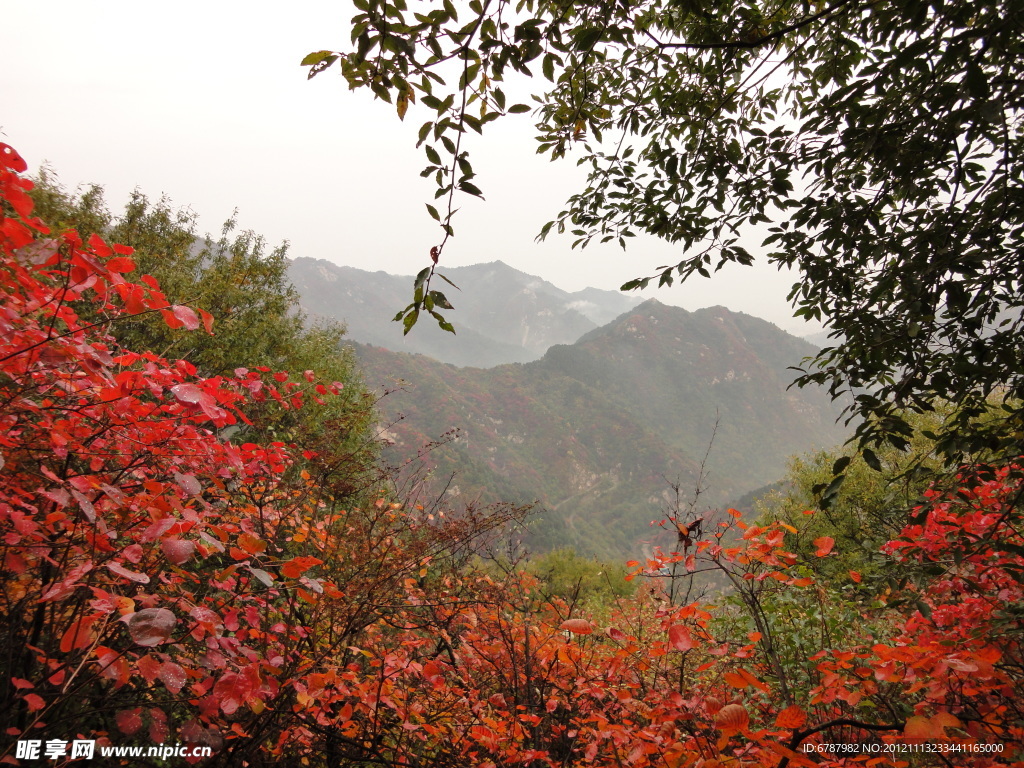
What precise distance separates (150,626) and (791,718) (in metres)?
2.27

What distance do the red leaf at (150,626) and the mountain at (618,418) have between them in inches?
2178

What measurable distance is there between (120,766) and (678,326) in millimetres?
130955

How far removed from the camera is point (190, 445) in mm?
2805

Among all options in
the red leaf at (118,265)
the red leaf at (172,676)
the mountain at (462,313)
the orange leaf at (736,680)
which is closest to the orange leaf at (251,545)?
the red leaf at (172,676)

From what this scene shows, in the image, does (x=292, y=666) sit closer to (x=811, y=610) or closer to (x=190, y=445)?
(x=190, y=445)

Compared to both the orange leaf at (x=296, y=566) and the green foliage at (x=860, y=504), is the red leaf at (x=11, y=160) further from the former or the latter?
the green foliage at (x=860, y=504)

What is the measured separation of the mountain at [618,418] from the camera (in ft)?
238

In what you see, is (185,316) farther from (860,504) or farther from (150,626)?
(860,504)

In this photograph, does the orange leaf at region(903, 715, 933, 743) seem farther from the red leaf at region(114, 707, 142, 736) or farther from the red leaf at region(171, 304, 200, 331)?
the red leaf at region(171, 304, 200, 331)

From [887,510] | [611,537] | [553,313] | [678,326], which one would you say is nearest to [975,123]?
[887,510]

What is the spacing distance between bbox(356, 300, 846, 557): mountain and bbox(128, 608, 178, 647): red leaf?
55326 millimetres

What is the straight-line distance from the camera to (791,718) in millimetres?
1794

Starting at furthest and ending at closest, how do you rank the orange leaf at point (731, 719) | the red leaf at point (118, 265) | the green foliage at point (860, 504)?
the green foliage at point (860, 504) < the red leaf at point (118, 265) < the orange leaf at point (731, 719)

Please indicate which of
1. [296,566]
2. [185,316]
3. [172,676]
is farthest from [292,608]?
[185,316]
